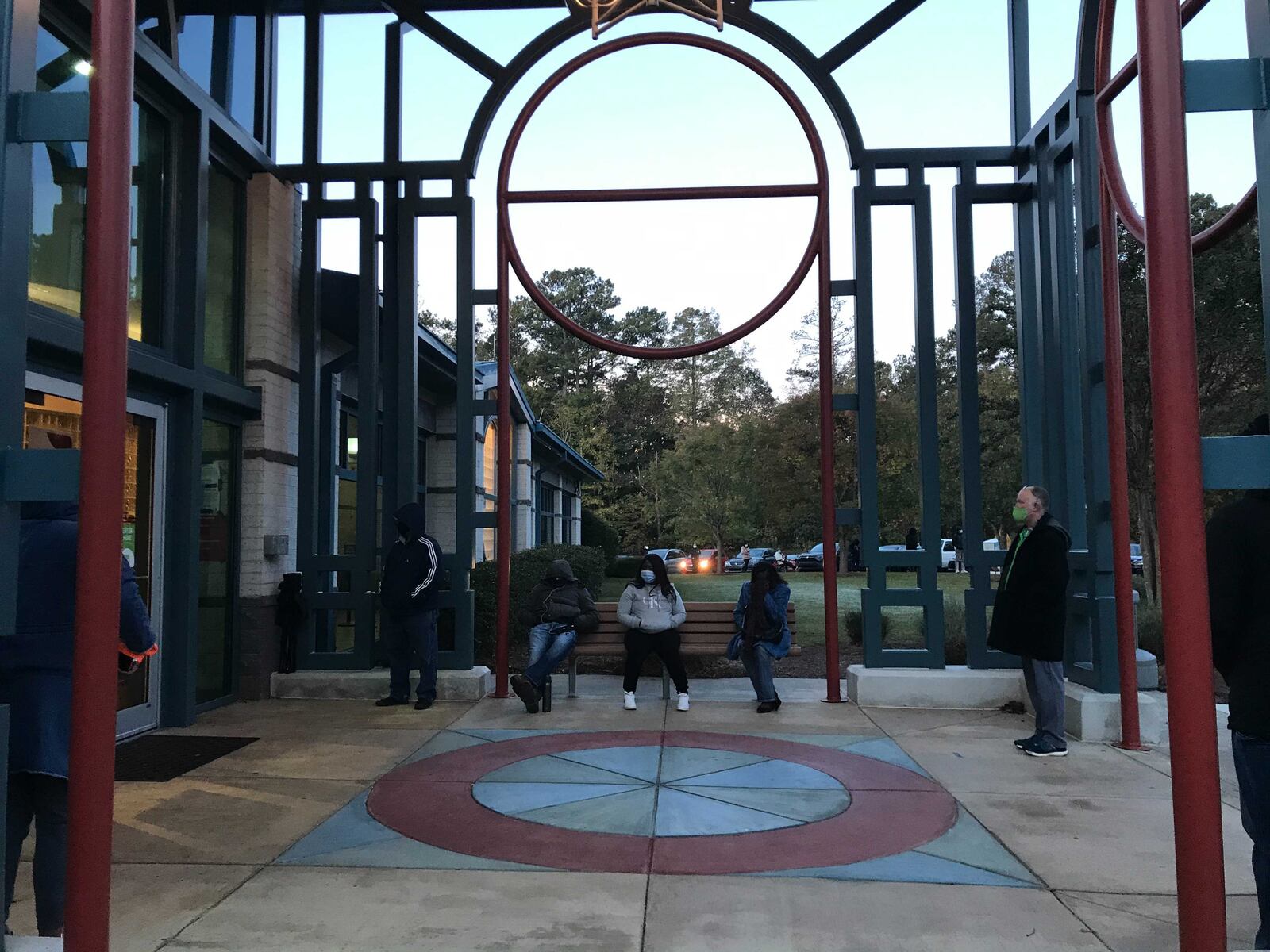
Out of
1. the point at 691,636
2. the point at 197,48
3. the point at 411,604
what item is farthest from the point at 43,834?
the point at 197,48

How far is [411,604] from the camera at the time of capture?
27.7 feet

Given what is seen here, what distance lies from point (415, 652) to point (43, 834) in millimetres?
5379

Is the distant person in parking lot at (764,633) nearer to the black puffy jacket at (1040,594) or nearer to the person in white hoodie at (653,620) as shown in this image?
the person in white hoodie at (653,620)

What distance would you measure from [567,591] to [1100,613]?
14.0 feet

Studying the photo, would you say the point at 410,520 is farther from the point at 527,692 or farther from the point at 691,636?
the point at 691,636

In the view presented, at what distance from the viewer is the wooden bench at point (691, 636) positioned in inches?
351

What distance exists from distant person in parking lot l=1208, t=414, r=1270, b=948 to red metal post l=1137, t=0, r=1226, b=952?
68 cm

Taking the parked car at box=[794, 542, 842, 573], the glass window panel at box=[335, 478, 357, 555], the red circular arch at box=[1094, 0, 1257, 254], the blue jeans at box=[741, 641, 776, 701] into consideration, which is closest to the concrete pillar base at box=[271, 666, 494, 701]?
the blue jeans at box=[741, 641, 776, 701]

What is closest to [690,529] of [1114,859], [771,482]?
[771,482]

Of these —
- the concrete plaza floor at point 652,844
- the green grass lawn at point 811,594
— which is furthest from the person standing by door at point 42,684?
the green grass lawn at point 811,594

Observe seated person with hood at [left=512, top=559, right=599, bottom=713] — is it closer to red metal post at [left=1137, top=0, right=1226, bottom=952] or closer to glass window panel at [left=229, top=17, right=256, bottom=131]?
glass window panel at [left=229, top=17, right=256, bottom=131]

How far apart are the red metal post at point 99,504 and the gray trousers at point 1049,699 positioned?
234 inches

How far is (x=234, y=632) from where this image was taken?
8.57m

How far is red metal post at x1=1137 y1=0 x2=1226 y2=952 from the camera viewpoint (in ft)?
8.13
